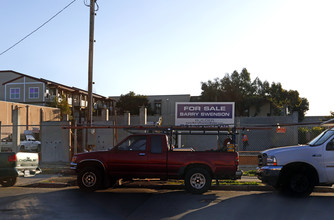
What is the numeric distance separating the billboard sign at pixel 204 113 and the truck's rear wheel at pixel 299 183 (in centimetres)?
1122

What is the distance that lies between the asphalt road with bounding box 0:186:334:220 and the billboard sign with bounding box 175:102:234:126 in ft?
34.8

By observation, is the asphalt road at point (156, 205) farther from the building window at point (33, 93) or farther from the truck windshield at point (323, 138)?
the building window at point (33, 93)

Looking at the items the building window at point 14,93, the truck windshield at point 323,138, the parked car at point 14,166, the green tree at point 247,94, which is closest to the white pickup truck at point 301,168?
the truck windshield at point 323,138

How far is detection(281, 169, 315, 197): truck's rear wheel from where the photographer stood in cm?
973

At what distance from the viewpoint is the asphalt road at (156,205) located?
7.46 metres

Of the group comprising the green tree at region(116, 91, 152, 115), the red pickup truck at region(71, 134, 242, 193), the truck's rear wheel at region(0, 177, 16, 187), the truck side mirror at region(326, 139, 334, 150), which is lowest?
the truck's rear wheel at region(0, 177, 16, 187)

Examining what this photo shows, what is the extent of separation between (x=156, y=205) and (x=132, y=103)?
5554 centimetres

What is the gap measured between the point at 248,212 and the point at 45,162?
11970mm

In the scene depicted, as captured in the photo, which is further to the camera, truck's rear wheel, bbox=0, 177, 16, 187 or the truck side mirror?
truck's rear wheel, bbox=0, 177, 16, 187

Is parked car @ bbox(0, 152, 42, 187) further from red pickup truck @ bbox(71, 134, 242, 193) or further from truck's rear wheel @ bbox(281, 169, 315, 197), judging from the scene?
truck's rear wheel @ bbox(281, 169, 315, 197)

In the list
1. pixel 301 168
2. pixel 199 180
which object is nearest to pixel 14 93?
pixel 199 180

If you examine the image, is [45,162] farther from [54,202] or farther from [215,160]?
[215,160]

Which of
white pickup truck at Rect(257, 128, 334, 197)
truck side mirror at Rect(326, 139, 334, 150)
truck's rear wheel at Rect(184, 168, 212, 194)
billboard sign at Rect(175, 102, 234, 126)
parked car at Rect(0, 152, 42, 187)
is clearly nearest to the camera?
white pickup truck at Rect(257, 128, 334, 197)

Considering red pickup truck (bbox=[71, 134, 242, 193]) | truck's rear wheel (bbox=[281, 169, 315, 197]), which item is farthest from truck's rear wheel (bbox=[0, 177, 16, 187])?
truck's rear wheel (bbox=[281, 169, 315, 197])
